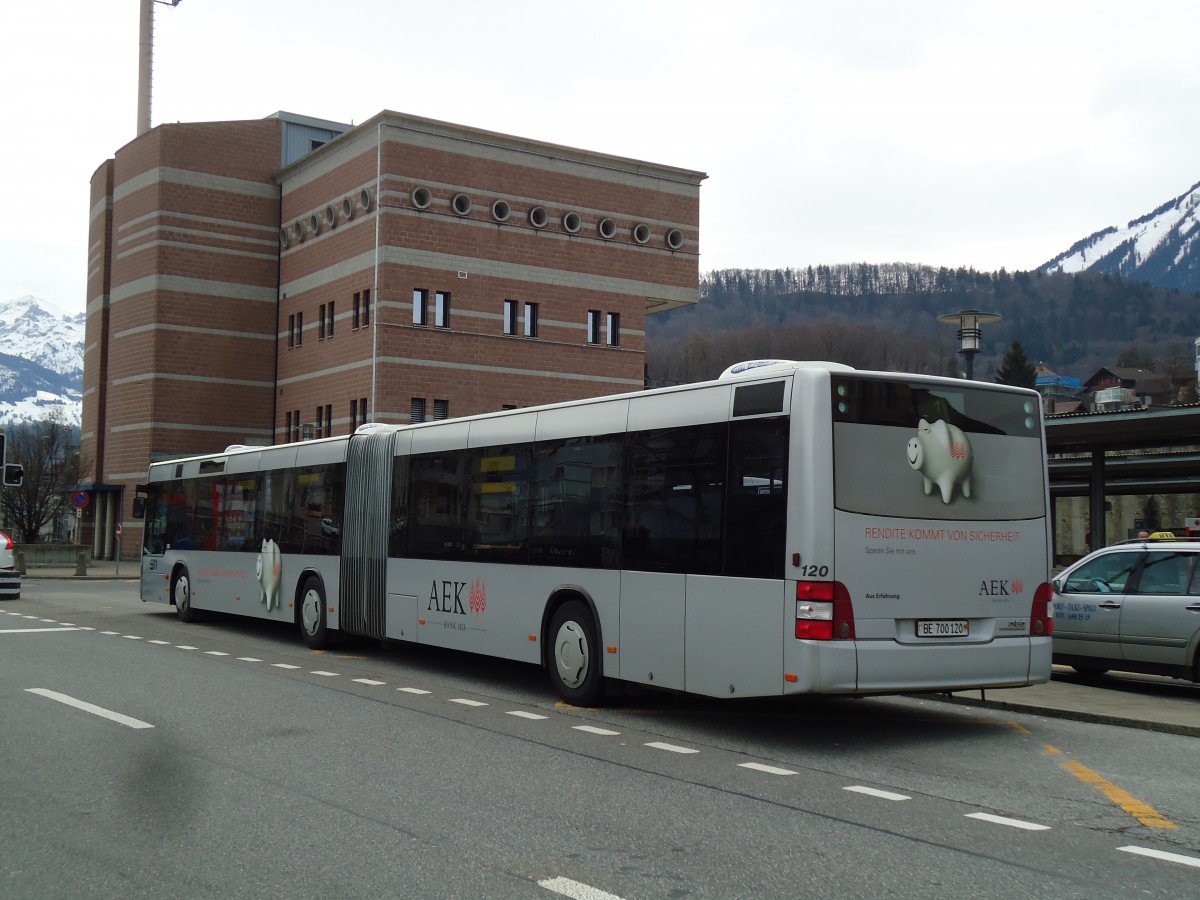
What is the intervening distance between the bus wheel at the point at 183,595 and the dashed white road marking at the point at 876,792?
16033 millimetres

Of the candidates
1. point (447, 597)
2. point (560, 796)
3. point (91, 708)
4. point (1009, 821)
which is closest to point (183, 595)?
point (447, 597)

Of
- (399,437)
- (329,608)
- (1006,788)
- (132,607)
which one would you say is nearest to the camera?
(1006,788)

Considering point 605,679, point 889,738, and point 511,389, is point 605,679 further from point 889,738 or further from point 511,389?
point 511,389

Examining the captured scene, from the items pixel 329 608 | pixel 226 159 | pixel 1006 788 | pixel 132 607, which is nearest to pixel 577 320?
pixel 226 159

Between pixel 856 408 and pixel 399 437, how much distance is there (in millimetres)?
7456

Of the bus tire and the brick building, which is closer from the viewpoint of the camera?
the bus tire

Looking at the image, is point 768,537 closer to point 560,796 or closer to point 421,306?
point 560,796

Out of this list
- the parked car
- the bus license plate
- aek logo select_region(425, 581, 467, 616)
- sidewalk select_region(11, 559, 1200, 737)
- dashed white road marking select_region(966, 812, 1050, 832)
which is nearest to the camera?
dashed white road marking select_region(966, 812, 1050, 832)

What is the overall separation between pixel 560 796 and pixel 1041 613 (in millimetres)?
4792

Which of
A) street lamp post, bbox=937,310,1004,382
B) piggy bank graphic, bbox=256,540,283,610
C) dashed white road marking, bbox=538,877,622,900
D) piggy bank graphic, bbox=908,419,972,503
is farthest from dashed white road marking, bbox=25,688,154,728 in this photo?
street lamp post, bbox=937,310,1004,382

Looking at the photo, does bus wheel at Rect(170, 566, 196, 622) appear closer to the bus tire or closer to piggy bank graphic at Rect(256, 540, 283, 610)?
piggy bank graphic at Rect(256, 540, 283, 610)

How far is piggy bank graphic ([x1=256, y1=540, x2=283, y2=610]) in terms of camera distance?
18031 mm

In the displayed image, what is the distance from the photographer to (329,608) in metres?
16.5

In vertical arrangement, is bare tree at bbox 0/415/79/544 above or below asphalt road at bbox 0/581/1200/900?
above
